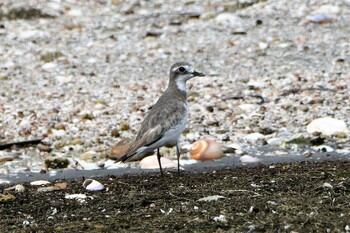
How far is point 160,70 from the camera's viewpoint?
1308 centimetres

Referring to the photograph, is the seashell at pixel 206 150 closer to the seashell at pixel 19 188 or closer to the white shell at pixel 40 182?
the white shell at pixel 40 182

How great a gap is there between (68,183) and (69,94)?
14.2 ft

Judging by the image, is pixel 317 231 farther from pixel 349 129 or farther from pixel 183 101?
pixel 349 129

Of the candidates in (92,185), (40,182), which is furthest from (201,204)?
(40,182)

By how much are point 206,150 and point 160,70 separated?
164 inches

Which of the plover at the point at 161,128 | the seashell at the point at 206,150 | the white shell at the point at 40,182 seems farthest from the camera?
the seashell at the point at 206,150

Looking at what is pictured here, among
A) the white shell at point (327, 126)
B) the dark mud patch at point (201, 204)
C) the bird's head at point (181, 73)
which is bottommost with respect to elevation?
the dark mud patch at point (201, 204)

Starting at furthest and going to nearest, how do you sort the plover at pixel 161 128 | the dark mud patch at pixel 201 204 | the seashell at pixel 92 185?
the plover at pixel 161 128 → the seashell at pixel 92 185 → the dark mud patch at pixel 201 204

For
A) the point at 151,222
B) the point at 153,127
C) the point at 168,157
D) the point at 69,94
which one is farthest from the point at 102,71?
the point at 151,222

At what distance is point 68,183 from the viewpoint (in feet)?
25.9

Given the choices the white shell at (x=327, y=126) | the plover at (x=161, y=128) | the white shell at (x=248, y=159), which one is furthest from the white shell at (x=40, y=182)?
the white shell at (x=327, y=126)

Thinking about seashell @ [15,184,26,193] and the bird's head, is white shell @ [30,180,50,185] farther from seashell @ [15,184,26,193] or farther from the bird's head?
the bird's head

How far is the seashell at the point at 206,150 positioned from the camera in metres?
9.06

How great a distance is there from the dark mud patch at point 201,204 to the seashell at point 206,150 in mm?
1012
